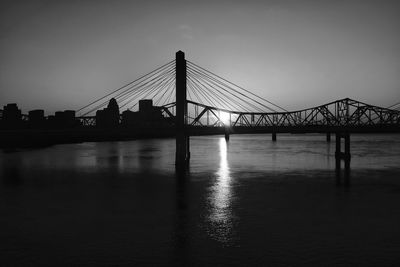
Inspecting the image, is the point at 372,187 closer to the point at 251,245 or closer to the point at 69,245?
the point at 251,245

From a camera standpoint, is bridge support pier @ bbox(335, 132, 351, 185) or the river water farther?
bridge support pier @ bbox(335, 132, 351, 185)

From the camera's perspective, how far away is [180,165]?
5975 centimetres

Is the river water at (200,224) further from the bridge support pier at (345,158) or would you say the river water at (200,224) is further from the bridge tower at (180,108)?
the bridge tower at (180,108)

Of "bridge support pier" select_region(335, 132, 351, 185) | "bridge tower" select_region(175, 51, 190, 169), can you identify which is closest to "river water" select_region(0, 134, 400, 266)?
"bridge support pier" select_region(335, 132, 351, 185)

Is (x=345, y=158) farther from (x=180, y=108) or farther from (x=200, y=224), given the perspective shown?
(x=200, y=224)

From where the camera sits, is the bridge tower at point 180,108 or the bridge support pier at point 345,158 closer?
the bridge support pier at point 345,158

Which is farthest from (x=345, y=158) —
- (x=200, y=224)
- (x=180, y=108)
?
(x=200, y=224)

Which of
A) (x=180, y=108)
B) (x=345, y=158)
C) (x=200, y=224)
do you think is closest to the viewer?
(x=200, y=224)

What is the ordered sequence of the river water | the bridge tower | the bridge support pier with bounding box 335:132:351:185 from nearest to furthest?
the river water < the bridge support pier with bounding box 335:132:351:185 < the bridge tower

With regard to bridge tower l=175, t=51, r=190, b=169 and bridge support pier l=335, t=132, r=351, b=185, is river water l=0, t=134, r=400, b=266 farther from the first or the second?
bridge tower l=175, t=51, r=190, b=169

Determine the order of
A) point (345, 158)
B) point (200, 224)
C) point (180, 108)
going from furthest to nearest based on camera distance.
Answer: point (345, 158) < point (180, 108) < point (200, 224)

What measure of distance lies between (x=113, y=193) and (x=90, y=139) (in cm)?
15711

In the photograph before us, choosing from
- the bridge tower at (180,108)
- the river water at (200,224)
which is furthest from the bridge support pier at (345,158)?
the bridge tower at (180,108)

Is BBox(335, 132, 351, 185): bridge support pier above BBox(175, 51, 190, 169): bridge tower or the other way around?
the other way around
